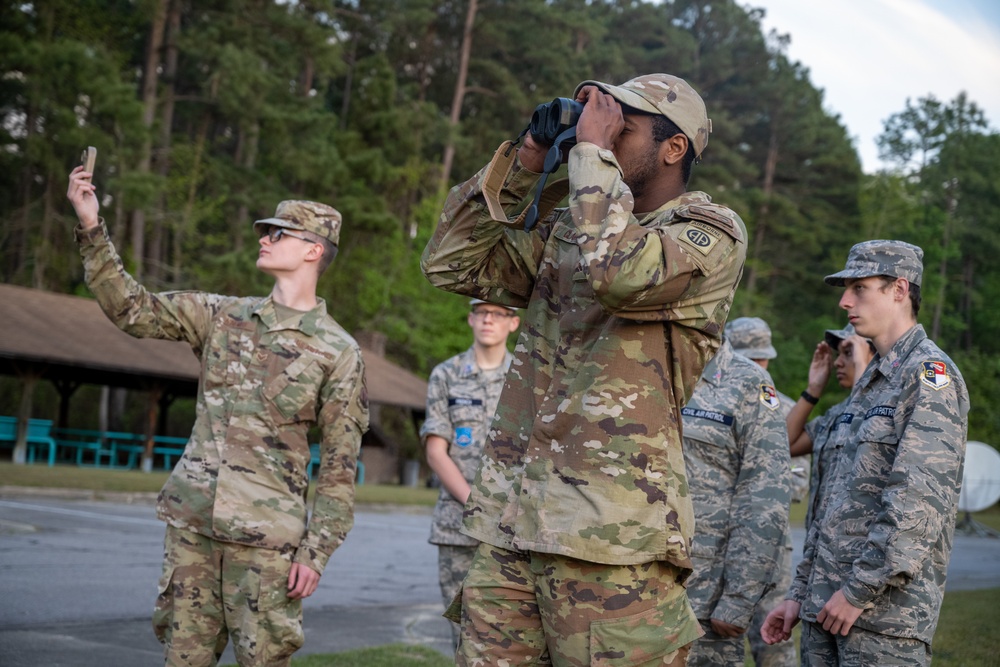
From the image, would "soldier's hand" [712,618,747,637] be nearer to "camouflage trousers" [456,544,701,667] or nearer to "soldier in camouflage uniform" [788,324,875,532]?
"soldier in camouflage uniform" [788,324,875,532]

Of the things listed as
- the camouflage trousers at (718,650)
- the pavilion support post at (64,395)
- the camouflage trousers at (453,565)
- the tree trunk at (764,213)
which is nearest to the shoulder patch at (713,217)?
the camouflage trousers at (718,650)

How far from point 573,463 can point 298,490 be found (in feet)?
7.66

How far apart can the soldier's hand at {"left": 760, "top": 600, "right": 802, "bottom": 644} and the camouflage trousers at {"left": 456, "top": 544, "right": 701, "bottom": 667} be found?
1.96 meters

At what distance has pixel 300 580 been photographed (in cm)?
470

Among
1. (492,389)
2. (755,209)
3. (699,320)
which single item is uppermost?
(755,209)

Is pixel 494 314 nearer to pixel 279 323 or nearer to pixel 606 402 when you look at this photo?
pixel 279 323

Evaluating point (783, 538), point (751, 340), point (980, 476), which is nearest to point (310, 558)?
point (783, 538)

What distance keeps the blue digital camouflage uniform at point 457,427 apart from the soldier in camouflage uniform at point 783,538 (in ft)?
5.00

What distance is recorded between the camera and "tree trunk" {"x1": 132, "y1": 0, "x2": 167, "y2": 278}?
34094mm

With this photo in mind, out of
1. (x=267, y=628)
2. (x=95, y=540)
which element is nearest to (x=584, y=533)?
(x=267, y=628)

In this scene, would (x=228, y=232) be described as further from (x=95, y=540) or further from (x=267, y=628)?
(x=267, y=628)

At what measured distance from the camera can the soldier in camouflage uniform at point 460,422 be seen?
611 cm

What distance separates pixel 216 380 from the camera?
485 centimetres

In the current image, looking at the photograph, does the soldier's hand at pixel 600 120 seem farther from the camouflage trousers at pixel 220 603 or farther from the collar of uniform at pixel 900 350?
the camouflage trousers at pixel 220 603
